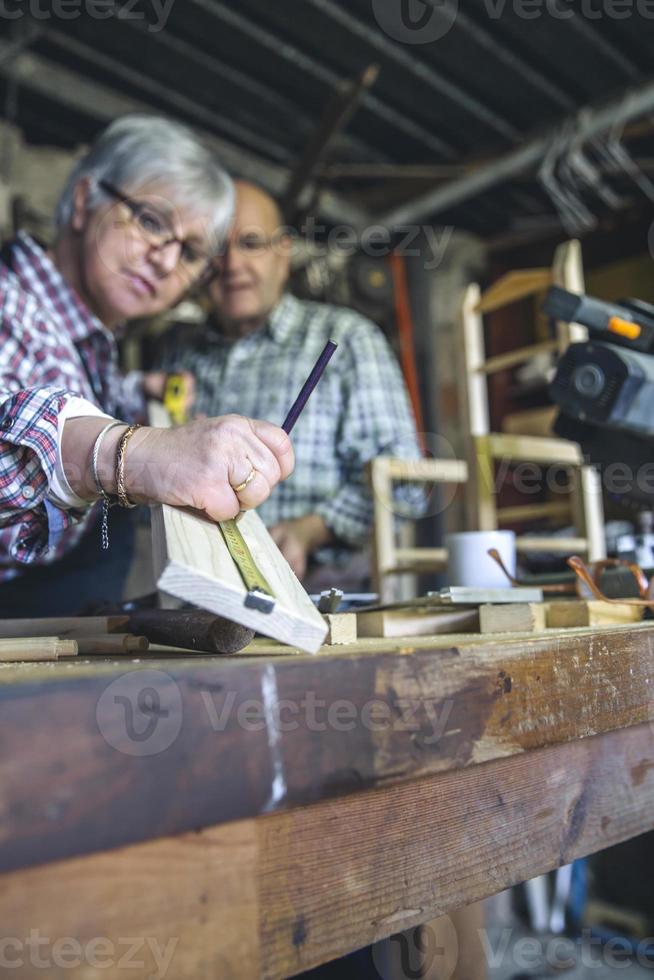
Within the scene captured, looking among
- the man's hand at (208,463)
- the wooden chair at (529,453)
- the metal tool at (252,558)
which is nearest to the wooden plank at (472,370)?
the wooden chair at (529,453)

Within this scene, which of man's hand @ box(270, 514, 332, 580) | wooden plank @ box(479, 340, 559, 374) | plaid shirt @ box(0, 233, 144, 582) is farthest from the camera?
wooden plank @ box(479, 340, 559, 374)

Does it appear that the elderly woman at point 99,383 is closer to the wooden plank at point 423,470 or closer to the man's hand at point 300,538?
the man's hand at point 300,538

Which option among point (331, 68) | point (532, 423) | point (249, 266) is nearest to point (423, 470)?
point (249, 266)

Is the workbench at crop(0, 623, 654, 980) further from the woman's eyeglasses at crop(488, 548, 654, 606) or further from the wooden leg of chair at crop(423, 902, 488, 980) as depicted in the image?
the wooden leg of chair at crop(423, 902, 488, 980)

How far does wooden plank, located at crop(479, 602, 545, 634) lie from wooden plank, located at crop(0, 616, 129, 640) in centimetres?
46

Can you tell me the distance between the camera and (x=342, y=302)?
4.45 metres

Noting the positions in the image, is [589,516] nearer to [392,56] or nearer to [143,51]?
[392,56]

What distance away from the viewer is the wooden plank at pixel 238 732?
18.9 inches

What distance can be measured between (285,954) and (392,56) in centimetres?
340

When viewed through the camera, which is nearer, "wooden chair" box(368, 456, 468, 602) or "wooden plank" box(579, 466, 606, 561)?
"wooden plank" box(579, 466, 606, 561)

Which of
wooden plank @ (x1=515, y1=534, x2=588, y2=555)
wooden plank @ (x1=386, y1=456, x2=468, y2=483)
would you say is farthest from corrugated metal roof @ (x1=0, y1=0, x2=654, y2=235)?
wooden plank @ (x1=515, y1=534, x2=588, y2=555)

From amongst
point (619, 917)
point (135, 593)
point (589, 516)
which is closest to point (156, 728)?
point (135, 593)

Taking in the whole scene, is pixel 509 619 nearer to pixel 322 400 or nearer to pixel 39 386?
pixel 39 386

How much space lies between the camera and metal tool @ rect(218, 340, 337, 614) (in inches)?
26.0
